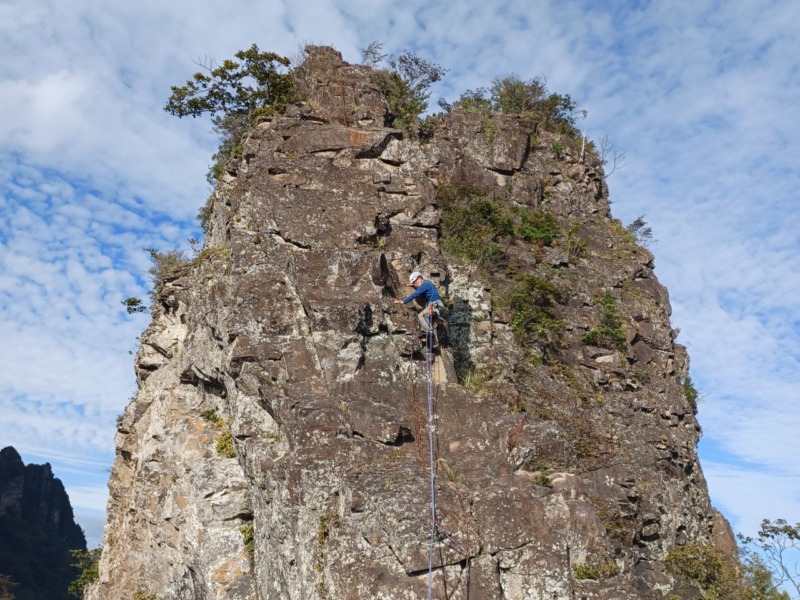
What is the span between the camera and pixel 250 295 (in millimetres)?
15141

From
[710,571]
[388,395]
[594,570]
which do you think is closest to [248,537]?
[388,395]

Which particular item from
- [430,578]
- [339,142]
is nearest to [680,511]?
[430,578]

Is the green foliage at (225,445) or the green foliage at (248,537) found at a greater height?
the green foliage at (225,445)

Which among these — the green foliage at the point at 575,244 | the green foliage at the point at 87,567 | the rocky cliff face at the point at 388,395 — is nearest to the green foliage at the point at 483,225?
the rocky cliff face at the point at 388,395

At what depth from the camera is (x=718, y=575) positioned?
17547 mm

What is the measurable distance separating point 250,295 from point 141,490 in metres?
5.87

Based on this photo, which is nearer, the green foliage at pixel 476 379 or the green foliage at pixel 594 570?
the green foliage at pixel 594 570

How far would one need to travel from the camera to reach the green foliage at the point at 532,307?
1964cm

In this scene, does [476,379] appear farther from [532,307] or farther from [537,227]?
[537,227]

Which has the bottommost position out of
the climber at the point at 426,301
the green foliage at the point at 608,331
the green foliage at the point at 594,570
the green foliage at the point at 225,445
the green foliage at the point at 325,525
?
the green foliage at the point at 594,570

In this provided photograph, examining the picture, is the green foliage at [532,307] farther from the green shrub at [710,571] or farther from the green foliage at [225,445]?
the green foliage at [225,445]

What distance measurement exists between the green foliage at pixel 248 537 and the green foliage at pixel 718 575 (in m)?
9.94

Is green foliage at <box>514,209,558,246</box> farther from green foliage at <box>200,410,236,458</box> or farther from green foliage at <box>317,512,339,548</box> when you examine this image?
green foliage at <box>317,512,339,548</box>

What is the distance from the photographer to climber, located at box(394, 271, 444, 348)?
14.9 meters
